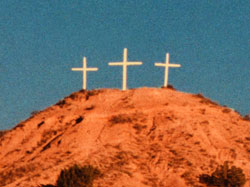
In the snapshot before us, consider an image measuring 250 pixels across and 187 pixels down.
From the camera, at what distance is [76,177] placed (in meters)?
22.6

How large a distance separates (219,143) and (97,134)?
6.84 metres

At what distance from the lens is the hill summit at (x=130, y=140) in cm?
2456

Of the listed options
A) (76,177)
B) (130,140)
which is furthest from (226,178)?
(76,177)

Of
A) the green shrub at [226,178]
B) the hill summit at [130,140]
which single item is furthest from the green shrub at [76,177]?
the green shrub at [226,178]

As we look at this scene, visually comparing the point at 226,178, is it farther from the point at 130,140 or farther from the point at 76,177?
the point at 76,177

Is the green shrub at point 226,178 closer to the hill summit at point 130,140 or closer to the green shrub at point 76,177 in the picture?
the hill summit at point 130,140

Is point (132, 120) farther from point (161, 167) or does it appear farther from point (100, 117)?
point (161, 167)

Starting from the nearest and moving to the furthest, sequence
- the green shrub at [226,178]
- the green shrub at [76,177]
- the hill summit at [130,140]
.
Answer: the green shrub at [76,177] < the green shrub at [226,178] < the hill summit at [130,140]

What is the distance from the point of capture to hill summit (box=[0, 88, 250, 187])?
24.6m

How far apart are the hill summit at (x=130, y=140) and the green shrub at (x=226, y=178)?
57 centimetres

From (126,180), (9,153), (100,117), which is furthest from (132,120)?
(9,153)

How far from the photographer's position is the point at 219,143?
27.7m

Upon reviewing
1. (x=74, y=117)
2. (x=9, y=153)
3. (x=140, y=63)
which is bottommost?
(x=9, y=153)

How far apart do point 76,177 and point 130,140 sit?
5.34 metres
